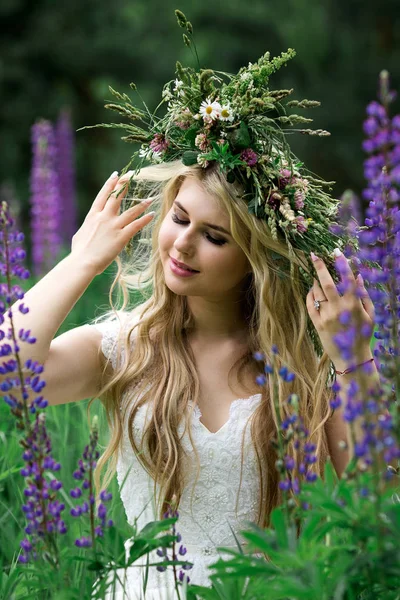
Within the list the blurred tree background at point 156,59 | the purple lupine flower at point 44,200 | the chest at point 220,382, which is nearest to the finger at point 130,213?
the chest at point 220,382

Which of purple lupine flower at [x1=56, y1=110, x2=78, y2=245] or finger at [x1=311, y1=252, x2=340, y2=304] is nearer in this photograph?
finger at [x1=311, y1=252, x2=340, y2=304]

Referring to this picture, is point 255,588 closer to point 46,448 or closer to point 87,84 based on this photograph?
point 46,448

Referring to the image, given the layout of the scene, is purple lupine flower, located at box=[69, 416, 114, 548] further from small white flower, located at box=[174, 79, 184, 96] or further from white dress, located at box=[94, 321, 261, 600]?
small white flower, located at box=[174, 79, 184, 96]

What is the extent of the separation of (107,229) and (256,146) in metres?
0.52

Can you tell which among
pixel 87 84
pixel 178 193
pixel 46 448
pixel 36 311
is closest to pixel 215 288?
pixel 178 193

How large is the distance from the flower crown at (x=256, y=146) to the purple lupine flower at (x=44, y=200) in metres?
4.08

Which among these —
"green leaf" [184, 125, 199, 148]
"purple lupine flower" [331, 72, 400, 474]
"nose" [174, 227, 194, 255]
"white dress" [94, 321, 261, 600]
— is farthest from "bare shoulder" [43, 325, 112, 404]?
"purple lupine flower" [331, 72, 400, 474]

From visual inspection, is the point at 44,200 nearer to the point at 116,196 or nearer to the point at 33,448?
the point at 116,196

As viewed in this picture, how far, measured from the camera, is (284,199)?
2641 millimetres

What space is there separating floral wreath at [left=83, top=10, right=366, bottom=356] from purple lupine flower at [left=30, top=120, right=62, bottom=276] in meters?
4.07

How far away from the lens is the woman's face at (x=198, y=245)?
2701 millimetres

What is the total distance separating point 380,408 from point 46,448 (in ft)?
2.16

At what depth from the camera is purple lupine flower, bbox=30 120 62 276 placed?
22.0 ft

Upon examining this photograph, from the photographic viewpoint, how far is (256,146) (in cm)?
271
